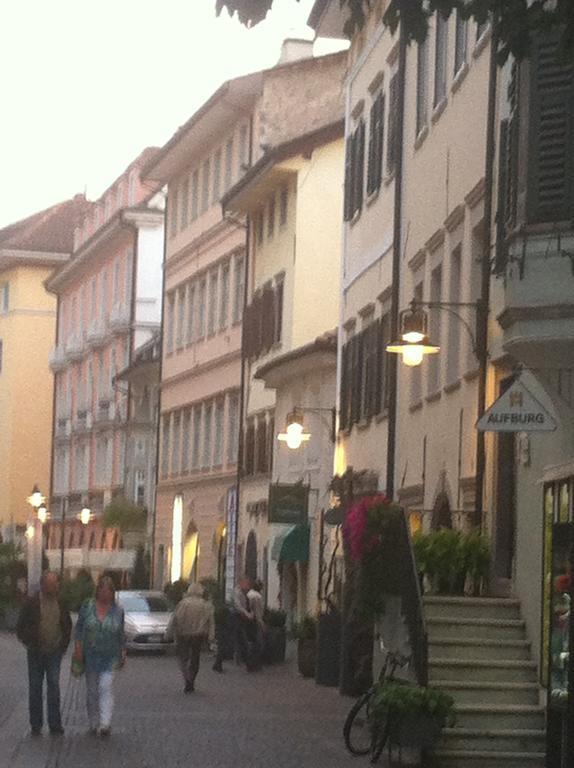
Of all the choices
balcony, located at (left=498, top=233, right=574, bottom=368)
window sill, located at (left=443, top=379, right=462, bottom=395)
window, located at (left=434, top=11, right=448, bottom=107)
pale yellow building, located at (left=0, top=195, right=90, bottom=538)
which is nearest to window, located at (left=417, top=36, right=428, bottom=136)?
window, located at (left=434, top=11, right=448, bottom=107)

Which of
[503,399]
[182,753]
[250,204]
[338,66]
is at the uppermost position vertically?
[338,66]

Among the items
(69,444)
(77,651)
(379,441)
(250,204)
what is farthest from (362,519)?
(69,444)

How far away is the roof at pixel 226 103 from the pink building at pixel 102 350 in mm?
6060

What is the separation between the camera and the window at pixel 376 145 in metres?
36.0

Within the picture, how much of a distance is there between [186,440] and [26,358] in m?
35.8

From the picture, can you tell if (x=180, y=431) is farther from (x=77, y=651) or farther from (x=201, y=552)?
(x=77, y=651)

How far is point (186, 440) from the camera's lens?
65125mm

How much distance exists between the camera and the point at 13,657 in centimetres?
4447

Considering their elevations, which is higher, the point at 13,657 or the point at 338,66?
the point at 338,66

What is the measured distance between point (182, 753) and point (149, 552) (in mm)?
48859

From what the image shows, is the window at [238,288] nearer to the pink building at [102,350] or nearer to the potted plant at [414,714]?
the pink building at [102,350]

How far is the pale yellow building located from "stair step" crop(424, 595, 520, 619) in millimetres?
74478

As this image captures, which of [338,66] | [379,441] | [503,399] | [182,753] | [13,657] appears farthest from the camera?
[338,66]

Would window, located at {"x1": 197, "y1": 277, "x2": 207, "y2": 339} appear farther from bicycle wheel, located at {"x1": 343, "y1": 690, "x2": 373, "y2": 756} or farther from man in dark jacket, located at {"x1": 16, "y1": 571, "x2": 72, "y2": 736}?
bicycle wheel, located at {"x1": 343, "y1": 690, "x2": 373, "y2": 756}
